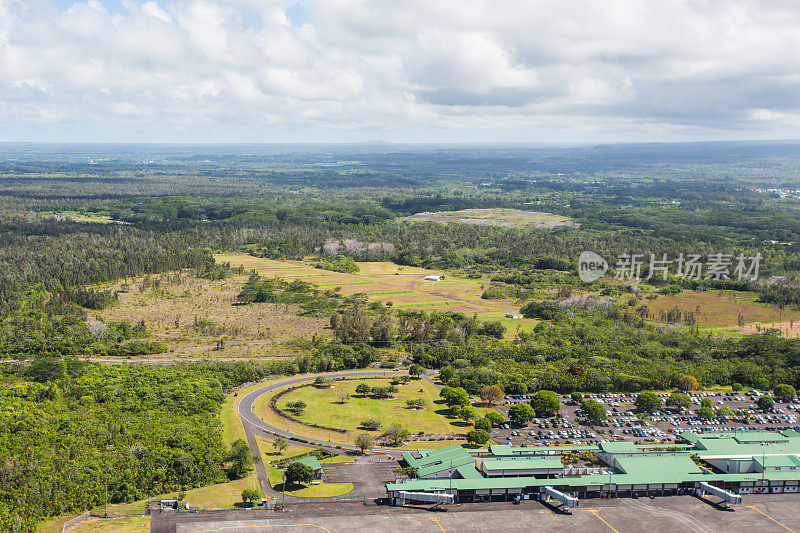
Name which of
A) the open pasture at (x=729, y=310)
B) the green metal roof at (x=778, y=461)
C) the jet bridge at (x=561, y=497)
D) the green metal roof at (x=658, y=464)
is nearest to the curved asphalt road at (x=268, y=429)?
the jet bridge at (x=561, y=497)

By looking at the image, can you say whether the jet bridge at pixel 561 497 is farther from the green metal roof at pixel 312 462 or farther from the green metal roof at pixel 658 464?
the green metal roof at pixel 312 462

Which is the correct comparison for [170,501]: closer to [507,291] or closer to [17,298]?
[17,298]

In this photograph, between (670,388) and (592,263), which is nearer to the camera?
(670,388)

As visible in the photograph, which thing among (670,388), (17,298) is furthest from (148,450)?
(17,298)

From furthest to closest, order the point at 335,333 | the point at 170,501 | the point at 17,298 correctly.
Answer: the point at 17,298, the point at 335,333, the point at 170,501

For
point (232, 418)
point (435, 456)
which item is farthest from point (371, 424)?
point (232, 418)

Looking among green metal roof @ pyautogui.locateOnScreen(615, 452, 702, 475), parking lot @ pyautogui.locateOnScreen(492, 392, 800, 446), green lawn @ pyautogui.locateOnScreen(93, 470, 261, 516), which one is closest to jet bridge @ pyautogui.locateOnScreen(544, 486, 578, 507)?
green metal roof @ pyautogui.locateOnScreen(615, 452, 702, 475)
